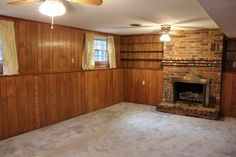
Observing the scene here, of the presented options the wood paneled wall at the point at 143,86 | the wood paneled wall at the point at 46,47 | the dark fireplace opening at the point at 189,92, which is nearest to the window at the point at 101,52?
the wood paneled wall at the point at 46,47

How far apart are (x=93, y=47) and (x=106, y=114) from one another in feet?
6.26

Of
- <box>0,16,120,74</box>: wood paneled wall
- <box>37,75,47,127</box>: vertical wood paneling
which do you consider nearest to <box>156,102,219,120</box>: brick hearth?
<box>0,16,120,74</box>: wood paneled wall

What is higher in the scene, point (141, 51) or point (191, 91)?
point (141, 51)

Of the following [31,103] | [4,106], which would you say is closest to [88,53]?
[31,103]

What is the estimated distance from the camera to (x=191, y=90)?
592cm

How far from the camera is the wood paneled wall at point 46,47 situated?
13.7 feet

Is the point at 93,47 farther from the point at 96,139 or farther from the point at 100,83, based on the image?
the point at 96,139

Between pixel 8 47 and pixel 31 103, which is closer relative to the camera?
pixel 8 47

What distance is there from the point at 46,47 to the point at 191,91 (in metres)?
4.06

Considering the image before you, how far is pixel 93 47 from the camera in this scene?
230 inches

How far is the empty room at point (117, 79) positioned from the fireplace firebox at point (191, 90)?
0.03 m

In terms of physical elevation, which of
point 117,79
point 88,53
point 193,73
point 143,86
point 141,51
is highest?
point 141,51

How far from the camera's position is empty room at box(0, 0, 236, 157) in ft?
11.0

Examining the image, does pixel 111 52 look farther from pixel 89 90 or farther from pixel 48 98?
pixel 48 98
